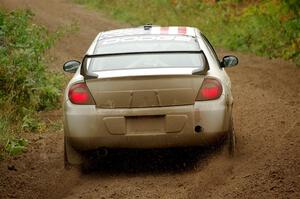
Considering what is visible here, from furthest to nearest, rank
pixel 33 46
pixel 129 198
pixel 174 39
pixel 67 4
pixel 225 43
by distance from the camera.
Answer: pixel 67 4 → pixel 225 43 → pixel 33 46 → pixel 174 39 → pixel 129 198

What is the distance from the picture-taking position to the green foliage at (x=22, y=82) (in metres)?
9.86

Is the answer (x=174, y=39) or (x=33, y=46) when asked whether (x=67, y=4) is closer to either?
(x=33, y=46)

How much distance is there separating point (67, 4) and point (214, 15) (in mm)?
8117

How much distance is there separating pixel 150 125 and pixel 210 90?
0.74 m

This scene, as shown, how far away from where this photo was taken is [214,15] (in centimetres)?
2208

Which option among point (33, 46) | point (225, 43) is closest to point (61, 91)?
point (33, 46)

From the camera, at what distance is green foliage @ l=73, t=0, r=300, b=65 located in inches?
691

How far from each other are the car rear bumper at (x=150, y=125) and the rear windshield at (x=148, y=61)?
53 centimetres

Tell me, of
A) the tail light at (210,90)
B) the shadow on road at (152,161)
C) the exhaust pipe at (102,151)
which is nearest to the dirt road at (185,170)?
the shadow on road at (152,161)

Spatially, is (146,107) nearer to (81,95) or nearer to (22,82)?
(81,95)

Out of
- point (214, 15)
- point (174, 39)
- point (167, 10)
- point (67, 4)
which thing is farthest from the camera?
point (67, 4)

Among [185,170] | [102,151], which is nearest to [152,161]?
[185,170]

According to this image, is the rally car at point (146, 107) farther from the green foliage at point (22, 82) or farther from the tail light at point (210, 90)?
the green foliage at point (22, 82)

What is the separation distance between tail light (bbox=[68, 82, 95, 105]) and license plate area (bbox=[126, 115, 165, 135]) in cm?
47
